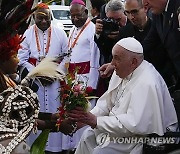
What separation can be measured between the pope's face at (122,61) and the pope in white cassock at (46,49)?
2.07m

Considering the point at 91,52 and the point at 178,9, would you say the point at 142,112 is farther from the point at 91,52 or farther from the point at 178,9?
the point at 91,52

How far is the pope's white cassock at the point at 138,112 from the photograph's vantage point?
400cm

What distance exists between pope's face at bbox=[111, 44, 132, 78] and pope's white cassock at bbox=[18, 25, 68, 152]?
2063 millimetres

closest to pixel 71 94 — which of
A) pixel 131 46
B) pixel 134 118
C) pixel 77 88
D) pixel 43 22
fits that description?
pixel 77 88

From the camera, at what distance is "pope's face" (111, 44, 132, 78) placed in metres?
4.21

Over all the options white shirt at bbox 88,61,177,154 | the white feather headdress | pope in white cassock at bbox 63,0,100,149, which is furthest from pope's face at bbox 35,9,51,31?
the white feather headdress

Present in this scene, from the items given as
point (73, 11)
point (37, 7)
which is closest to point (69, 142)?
point (73, 11)

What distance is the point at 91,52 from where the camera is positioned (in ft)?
20.7

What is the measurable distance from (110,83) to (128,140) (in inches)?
26.3

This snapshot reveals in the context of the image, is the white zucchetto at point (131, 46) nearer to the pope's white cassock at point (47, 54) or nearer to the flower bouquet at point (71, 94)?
the flower bouquet at point (71, 94)

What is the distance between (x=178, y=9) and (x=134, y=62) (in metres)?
0.59

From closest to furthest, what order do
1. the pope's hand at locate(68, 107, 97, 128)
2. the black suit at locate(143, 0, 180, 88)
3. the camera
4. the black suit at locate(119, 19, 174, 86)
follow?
the pope's hand at locate(68, 107, 97, 128) → the black suit at locate(143, 0, 180, 88) → the black suit at locate(119, 19, 174, 86) → the camera

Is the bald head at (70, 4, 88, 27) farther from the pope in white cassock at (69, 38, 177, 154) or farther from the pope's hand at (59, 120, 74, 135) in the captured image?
the pope's hand at (59, 120, 74, 135)

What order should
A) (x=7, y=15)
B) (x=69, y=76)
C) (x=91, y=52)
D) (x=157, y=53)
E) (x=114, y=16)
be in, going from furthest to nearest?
(x=91, y=52) → (x=114, y=16) → (x=157, y=53) → (x=69, y=76) → (x=7, y=15)
